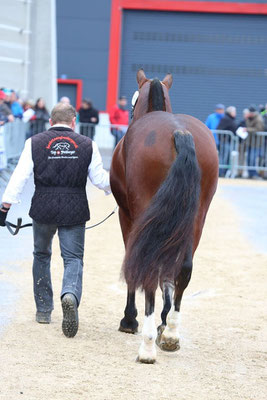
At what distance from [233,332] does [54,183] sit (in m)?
1.83

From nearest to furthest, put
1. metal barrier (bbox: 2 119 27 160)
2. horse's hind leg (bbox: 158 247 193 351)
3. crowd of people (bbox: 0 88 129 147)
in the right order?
horse's hind leg (bbox: 158 247 193 351)
metal barrier (bbox: 2 119 27 160)
crowd of people (bbox: 0 88 129 147)

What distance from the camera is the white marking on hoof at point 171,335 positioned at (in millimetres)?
5961

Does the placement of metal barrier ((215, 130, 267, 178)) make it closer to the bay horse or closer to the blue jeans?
the blue jeans

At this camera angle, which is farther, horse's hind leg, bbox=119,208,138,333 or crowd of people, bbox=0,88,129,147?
crowd of people, bbox=0,88,129,147

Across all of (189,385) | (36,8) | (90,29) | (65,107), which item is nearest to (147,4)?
(90,29)

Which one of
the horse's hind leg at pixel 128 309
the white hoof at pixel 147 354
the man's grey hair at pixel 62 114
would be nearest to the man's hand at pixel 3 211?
the man's grey hair at pixel 62 114

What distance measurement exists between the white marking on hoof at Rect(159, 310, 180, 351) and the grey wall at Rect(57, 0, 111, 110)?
2590cm

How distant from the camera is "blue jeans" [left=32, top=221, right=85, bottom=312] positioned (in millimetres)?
6379

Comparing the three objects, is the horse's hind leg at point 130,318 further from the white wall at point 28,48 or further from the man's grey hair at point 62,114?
the white wall at point 28,48

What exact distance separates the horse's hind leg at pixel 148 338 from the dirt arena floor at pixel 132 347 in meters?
0.07

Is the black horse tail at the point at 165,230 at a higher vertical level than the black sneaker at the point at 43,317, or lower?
higher

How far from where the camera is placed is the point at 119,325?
6719 mm

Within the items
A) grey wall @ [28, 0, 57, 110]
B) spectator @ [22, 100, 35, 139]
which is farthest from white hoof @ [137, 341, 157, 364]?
grey wall @ [28, 0, 57, 110]

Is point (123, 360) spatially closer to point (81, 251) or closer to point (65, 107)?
point (81, 251)
